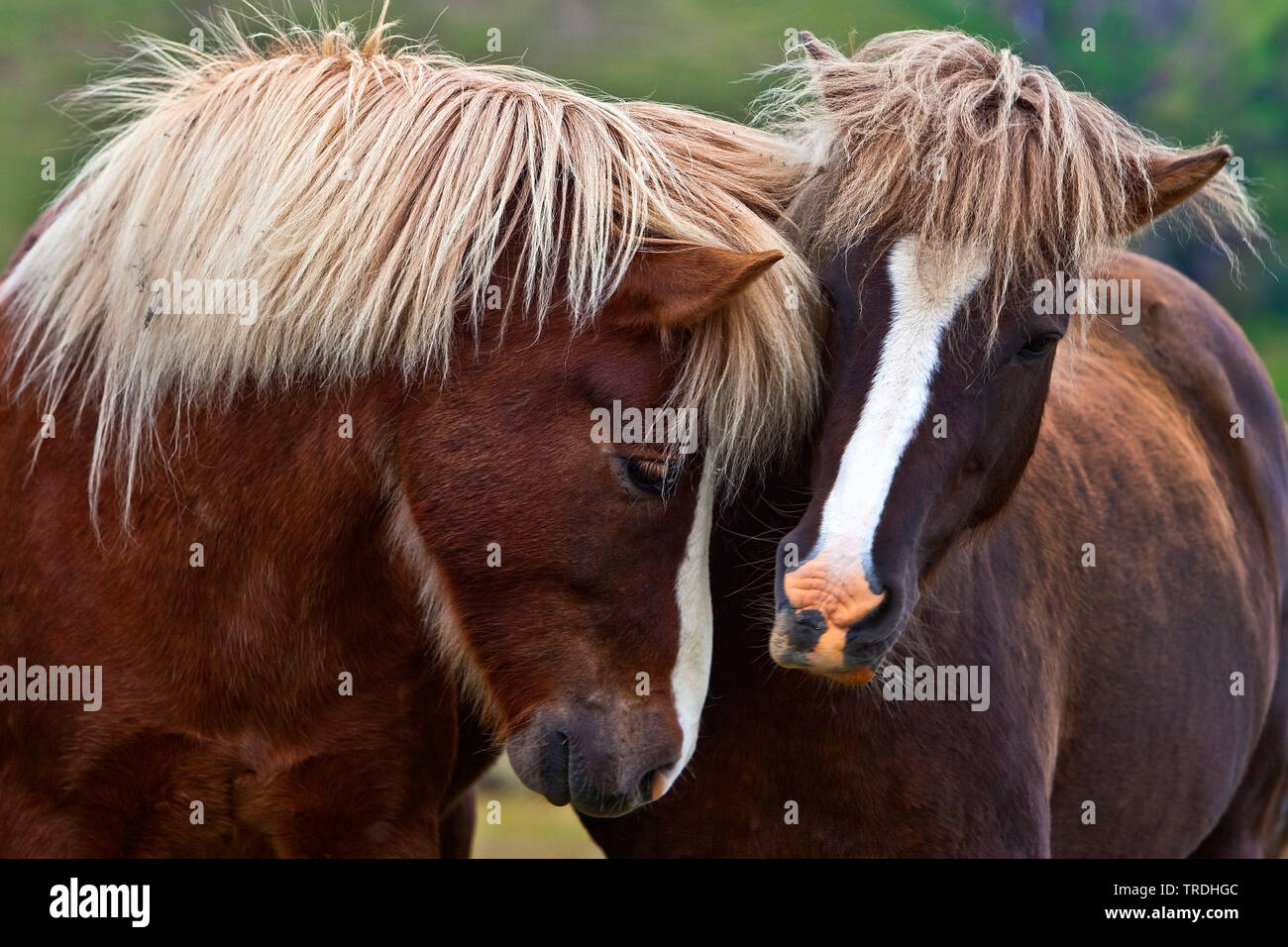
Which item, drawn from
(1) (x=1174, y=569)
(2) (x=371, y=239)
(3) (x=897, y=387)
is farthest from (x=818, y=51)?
(1) (x=1174, y=569)


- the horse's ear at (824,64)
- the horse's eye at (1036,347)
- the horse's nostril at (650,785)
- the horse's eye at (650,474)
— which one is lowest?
the horse's nostril at (650,785)

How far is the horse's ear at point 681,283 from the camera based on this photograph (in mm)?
2695

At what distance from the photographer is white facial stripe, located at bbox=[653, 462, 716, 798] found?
2.86 metres

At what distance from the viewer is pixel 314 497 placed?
2932mm

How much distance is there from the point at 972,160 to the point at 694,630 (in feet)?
3.92

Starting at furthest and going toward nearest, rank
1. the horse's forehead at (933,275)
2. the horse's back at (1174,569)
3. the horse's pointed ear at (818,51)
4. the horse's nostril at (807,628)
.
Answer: the horse's back at (1174,569) → the horse's pointed ear at (818,51) → the horse's forehead at (933,275) → the horse's nostril at (807,628)

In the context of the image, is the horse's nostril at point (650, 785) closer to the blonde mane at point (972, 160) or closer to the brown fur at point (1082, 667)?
the brown fur at point (1082, 667)

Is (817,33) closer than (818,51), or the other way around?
(818,51)

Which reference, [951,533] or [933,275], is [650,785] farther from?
[933,275]

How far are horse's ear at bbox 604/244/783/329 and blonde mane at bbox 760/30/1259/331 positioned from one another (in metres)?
0.35

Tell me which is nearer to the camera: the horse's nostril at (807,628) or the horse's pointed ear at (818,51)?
the horse's nostril at (807,628)

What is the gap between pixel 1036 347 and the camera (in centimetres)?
295

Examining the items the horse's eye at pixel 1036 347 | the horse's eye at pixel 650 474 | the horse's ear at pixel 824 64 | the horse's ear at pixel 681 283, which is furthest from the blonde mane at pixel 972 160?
the horse's eye at pixel 650 474
